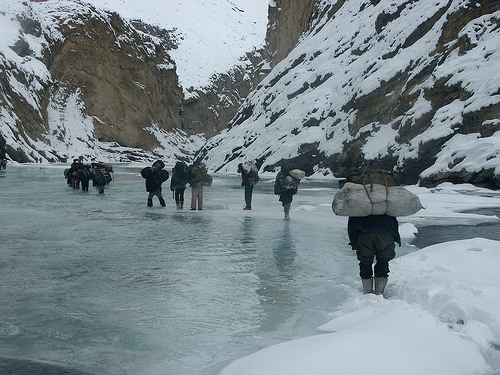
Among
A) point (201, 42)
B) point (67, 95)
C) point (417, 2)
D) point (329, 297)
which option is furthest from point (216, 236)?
point (201, 42)

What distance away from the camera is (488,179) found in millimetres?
18156

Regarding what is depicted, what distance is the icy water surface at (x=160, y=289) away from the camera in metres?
3.63

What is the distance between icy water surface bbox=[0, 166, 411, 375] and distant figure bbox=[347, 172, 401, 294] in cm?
49

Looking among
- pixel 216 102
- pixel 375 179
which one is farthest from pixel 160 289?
pixel 216 102

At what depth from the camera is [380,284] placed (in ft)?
16.0

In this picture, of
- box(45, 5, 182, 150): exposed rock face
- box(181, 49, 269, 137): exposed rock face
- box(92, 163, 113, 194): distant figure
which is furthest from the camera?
box(181, 49, 269, 137): exposed rock face

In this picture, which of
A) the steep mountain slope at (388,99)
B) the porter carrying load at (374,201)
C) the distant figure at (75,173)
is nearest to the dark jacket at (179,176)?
the steep mountain slope at (388,99)

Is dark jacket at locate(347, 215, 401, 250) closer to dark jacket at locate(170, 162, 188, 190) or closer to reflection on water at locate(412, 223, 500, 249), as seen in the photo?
reflection on water at locate(412, 223, 500, 249)

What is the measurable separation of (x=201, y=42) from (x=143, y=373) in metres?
169

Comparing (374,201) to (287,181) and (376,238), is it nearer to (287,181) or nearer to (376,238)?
(376,238)

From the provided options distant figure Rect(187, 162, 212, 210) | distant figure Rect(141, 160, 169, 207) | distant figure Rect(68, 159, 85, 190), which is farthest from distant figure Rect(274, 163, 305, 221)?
distant figure Rect(68, 159, 85, 190)

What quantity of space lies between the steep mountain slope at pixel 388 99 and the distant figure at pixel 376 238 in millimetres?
7796

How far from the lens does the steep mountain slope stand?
20789mm

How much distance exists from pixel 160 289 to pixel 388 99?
2634cm
